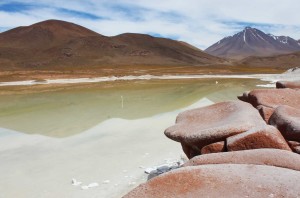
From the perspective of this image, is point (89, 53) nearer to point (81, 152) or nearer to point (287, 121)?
point (81, 152)

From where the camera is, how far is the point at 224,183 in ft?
14.3

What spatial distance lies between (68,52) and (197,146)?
140444 millimetres

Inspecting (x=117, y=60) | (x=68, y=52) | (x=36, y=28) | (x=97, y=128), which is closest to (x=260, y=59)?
(x=117, y=60)

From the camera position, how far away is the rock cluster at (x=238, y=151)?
427 cm

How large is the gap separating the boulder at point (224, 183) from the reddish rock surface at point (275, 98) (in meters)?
3.70

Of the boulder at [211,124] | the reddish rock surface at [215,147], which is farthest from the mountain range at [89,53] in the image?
the reddish rock surface at [215,147]

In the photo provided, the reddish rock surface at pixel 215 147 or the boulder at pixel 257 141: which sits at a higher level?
the boulder at pixel 257 141

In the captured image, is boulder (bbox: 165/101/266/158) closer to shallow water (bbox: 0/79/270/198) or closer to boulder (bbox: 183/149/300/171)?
boulder (bbox: 183/149/300/171)

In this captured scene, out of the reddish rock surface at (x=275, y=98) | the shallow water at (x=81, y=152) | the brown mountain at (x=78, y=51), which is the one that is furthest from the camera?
the brown mountain at (x=78, y=51)

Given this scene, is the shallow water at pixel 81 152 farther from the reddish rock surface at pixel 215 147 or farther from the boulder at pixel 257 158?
the boulder at pixel 257 158

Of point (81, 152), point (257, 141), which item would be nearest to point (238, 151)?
point (257, 141)

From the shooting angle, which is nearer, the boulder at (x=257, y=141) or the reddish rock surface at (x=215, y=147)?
the boulder at (x=257, y=141)

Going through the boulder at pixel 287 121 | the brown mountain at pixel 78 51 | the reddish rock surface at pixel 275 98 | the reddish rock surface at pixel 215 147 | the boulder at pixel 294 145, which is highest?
the brown mountain at pixel 78 51

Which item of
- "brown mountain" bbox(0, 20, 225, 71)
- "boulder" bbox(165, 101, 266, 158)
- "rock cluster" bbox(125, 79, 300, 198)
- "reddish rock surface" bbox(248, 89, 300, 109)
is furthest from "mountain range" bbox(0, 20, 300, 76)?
"rock cluster" bbox(125, 79, 300, 198)
